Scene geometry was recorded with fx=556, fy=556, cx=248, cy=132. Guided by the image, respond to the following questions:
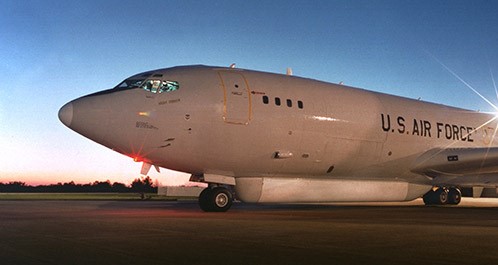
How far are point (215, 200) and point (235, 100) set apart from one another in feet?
11.1

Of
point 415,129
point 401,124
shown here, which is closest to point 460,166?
point 415,129

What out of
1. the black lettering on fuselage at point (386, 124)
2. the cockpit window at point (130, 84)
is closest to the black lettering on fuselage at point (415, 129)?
the black lettering on fuselage at point (386, 124)

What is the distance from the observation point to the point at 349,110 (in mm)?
21531

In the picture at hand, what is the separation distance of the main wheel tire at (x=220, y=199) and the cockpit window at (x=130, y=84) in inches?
169

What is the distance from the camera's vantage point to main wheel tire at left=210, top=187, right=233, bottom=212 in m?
18.4

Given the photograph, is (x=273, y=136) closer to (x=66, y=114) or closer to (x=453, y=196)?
(x=66, y=114)

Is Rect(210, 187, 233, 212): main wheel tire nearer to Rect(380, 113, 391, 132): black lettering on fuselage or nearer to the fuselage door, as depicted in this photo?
the fuselage door

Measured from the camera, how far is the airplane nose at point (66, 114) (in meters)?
16.9

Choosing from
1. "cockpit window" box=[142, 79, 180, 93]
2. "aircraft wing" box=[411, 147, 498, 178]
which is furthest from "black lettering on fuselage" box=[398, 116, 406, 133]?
"cockpit window" box=[142, 79, 180, 93]

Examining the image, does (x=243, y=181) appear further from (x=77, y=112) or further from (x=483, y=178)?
(x=483, y=178)

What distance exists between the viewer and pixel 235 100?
727 inches

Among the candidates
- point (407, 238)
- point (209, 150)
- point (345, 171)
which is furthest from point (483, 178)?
point (407, 238)

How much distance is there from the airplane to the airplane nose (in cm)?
4

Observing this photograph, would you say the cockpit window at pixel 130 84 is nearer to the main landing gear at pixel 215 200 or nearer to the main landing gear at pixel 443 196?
the main landing gear at pixel 215 200
